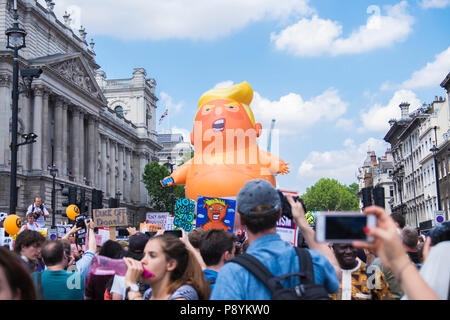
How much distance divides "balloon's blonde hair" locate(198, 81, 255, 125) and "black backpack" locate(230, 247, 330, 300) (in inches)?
467

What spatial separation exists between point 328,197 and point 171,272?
111186 mm

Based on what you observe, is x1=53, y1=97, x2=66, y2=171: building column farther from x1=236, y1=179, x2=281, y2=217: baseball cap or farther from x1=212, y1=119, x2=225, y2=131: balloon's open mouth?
x1=236, y1=179, x2=281, y2=217: baseball cap

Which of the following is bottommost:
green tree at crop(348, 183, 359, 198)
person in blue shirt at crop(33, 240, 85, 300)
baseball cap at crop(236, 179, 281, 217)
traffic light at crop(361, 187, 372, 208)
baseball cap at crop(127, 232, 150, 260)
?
person in blue shirt at crop(33, 240, 85, 300)

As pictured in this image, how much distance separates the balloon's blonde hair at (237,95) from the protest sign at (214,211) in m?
3.93

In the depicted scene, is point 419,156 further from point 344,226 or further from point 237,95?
point 344,226

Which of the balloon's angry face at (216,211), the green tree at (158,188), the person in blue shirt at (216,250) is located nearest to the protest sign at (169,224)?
the balloon's angry face at (216,211)

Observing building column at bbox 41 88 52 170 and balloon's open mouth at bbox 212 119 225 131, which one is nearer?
balloon's open mouth at bbox 212 119 225 131

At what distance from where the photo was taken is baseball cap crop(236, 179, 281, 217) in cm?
315

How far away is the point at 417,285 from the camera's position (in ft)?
7.69

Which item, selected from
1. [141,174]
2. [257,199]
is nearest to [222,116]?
[257,199]

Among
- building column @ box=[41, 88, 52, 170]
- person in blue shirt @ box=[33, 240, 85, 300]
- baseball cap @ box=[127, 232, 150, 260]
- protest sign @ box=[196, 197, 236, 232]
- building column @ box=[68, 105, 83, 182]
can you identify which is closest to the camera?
person in blue shirt @ box=[33, 240, 85, 300]

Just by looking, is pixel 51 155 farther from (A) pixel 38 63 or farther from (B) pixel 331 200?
(B) pixel 331 200

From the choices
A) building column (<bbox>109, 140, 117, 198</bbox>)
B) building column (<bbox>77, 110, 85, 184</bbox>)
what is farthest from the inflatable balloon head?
building column (<bbox>109, 140, 117, 198</bbox>)
